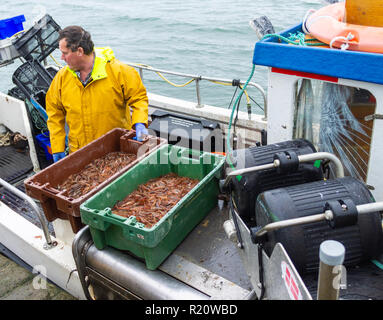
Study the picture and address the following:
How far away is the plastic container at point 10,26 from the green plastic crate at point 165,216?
3.92 meters

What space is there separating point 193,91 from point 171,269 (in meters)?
9.35

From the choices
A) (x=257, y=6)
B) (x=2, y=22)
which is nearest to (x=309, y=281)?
(x=2, y=22)

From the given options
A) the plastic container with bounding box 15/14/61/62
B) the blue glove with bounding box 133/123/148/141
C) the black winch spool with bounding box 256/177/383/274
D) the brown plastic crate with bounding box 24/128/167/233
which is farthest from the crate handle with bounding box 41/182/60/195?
the plastic container with bounding box 15/14/61/62

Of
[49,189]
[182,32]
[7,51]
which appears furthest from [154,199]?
[182,32]

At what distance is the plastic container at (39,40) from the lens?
568cm

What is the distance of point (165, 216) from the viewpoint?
2.81m

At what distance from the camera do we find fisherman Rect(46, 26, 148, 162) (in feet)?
12.8

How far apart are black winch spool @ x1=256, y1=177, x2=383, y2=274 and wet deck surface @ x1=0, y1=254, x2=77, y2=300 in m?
2.44

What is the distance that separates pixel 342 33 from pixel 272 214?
54.2 inches

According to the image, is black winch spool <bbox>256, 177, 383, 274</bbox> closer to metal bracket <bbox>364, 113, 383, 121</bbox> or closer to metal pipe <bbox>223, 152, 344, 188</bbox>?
metal pipe <bbox>223, 152, 344, 188</bbox>

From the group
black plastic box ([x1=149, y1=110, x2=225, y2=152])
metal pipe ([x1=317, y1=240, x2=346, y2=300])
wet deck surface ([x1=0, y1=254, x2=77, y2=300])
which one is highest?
metal pipe ([x1=317, y1=240, x2=346, y2=300])

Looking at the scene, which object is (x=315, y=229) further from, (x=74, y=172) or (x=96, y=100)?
(x=96, y=100)

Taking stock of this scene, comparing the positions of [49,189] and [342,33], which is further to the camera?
[49,189]
